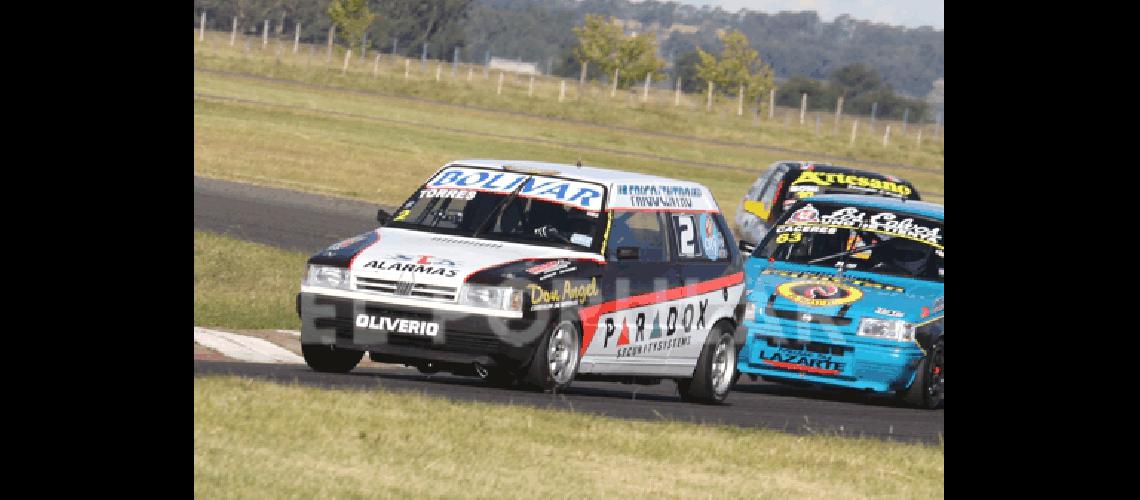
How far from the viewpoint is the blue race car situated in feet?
47.0

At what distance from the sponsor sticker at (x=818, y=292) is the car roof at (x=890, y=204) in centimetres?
141

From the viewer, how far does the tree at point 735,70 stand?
383ft

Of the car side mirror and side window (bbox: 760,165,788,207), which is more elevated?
the car side mirror

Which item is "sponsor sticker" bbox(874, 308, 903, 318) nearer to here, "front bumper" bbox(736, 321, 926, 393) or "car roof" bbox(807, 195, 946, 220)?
"front bumper" bbox(736, 321, 926, 393)

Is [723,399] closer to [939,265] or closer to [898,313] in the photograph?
[898,313]

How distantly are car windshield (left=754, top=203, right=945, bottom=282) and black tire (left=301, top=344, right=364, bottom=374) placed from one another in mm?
4774

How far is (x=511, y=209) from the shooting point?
512 inches

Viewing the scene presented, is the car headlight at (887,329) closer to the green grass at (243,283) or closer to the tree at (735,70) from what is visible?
the green grass at (243,283)

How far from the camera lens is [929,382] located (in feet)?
47.7

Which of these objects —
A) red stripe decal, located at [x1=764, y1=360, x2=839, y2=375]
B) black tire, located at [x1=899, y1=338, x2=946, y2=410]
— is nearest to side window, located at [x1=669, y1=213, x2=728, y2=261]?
red stripe decal, located at [x1=764, y1=360, x2=839, y2=375]

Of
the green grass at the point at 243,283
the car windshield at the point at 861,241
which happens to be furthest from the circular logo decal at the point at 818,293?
the green grass at the point at 243,283
